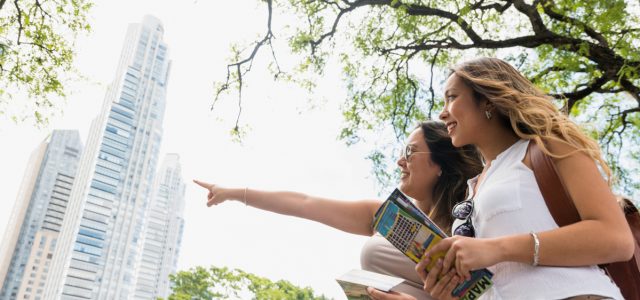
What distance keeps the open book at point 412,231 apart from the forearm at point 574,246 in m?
0.11

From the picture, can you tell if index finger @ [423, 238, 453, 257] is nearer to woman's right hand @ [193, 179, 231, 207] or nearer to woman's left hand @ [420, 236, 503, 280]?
woman's left hand @ [420, 236, 503, 280]

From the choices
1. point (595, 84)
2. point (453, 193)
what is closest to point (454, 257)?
point (453, 193)

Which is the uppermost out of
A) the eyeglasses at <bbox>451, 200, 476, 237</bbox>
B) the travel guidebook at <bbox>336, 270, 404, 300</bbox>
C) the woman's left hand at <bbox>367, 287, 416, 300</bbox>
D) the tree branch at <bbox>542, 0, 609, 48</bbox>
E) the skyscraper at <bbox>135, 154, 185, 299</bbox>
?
the skyscraper at <bbox>135, 154, 185, 299</bbox>

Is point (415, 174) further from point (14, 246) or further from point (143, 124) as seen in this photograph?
point (14, 246)

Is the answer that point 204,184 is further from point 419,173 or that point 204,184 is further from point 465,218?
point 465,218

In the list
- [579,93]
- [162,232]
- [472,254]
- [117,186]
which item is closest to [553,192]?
[472,254]

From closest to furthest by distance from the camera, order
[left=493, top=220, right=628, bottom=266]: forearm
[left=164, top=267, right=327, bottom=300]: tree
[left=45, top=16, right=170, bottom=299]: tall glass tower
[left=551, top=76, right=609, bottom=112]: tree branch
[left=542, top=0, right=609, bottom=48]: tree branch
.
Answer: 1. [left=493, top=220, right=628, bottom=266]: forearm
2. [left=542, top=0, right=609, bottom=48]: tree branch
3. [left=551, top=76, right=609, bottom=112]: tree branch
4. [left=164, top=267, right=327, bottom=300]: tree
5. [left=45, top=16, right=170, bottom=299]: tall glass tower

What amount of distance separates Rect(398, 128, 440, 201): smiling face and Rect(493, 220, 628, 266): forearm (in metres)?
0.77

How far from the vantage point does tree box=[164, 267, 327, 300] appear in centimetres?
1794

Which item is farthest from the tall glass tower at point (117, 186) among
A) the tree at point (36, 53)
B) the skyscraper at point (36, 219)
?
the tree at point (36, 53)

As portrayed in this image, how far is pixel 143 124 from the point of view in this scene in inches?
2190

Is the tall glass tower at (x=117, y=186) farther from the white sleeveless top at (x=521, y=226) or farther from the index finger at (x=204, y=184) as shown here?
the white sleeveless top at (x=521, y=226)

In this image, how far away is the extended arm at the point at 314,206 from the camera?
183 centimetres

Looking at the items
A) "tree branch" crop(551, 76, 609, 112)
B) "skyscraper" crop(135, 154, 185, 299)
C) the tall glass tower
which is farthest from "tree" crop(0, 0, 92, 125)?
"skyscraper" crop(135, 154, 185, 299)
